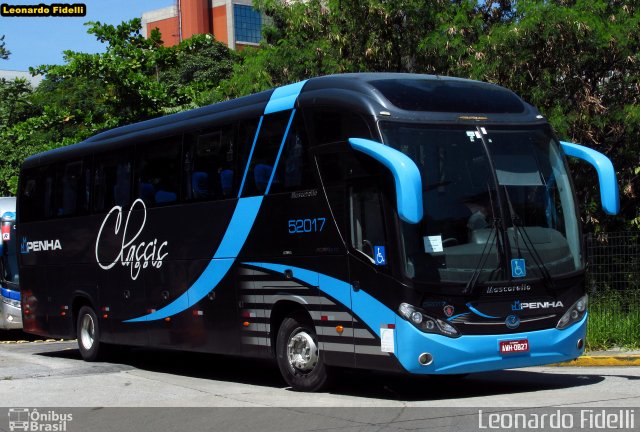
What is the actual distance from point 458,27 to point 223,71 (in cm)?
3997

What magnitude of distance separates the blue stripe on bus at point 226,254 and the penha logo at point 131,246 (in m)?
0.85

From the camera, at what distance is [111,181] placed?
16.2 meters

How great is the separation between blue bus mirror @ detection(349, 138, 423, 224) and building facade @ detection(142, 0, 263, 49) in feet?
258

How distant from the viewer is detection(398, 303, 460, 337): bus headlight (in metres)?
10.3

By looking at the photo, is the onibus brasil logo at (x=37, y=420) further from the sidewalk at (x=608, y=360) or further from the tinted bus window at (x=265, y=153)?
the sidewalk at (x=608, y=360)

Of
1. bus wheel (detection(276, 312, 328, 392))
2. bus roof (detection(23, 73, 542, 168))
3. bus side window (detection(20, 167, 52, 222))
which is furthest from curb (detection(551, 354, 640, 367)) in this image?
bus side window (detection(20, 167, 52, 222))

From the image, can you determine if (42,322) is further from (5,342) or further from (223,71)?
(223,71)

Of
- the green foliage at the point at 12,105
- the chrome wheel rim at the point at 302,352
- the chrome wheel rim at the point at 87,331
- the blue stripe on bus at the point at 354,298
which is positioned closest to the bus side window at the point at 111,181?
the chrome wheel rim at the point at 87,331

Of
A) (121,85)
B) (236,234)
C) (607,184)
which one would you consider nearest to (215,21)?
(121,85)

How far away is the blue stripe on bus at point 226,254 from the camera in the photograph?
41.6 ft

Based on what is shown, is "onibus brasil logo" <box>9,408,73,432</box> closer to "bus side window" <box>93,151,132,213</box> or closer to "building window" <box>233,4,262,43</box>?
"bus side window" <box>93,151,132,213</box>

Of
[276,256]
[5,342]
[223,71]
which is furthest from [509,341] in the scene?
[223,71]

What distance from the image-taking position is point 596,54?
18.9 meters

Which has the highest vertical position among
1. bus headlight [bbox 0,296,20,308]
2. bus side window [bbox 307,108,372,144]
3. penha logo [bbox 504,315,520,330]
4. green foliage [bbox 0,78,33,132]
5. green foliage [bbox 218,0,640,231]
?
green foliage [bbox 0,78,33,132]
